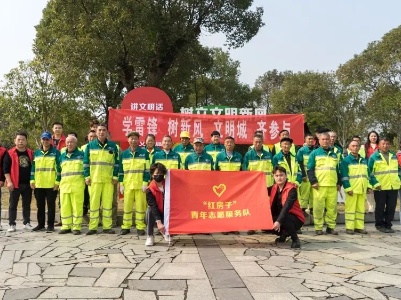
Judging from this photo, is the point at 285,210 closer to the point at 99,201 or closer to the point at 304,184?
the point at 304,184

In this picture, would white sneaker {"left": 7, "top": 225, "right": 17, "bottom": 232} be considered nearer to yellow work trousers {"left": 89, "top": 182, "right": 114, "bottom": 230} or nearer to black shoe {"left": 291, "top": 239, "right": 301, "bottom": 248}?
yellow work trousers {"left": 89, "top": 182, "right": 114, "bottom": 230}

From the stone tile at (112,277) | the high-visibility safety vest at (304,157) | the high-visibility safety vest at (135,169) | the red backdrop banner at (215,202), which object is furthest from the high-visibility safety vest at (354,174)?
the stone tile at (112,277)

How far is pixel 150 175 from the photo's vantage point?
21.3ft

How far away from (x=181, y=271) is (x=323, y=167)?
3406 mm

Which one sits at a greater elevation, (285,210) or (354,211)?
(285,210)

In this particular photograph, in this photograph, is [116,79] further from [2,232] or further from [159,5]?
[2,232]

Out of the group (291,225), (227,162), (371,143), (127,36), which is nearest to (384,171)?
(371,143)

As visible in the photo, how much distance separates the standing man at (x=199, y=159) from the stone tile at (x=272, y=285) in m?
2.90

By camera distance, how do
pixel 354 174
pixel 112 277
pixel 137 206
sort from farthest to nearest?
1. pixel 354 174
2. pixel 137 206
3. pixel 112 277

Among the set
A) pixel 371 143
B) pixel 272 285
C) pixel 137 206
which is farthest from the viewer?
pixel 371 143

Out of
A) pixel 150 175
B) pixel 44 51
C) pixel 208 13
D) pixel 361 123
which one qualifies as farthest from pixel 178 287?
pixel 361 123

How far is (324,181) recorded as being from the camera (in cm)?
665

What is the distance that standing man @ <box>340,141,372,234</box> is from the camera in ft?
22.4

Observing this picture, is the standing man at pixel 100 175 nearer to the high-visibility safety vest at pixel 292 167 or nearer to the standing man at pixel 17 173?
the standing man at pixel 17 173
